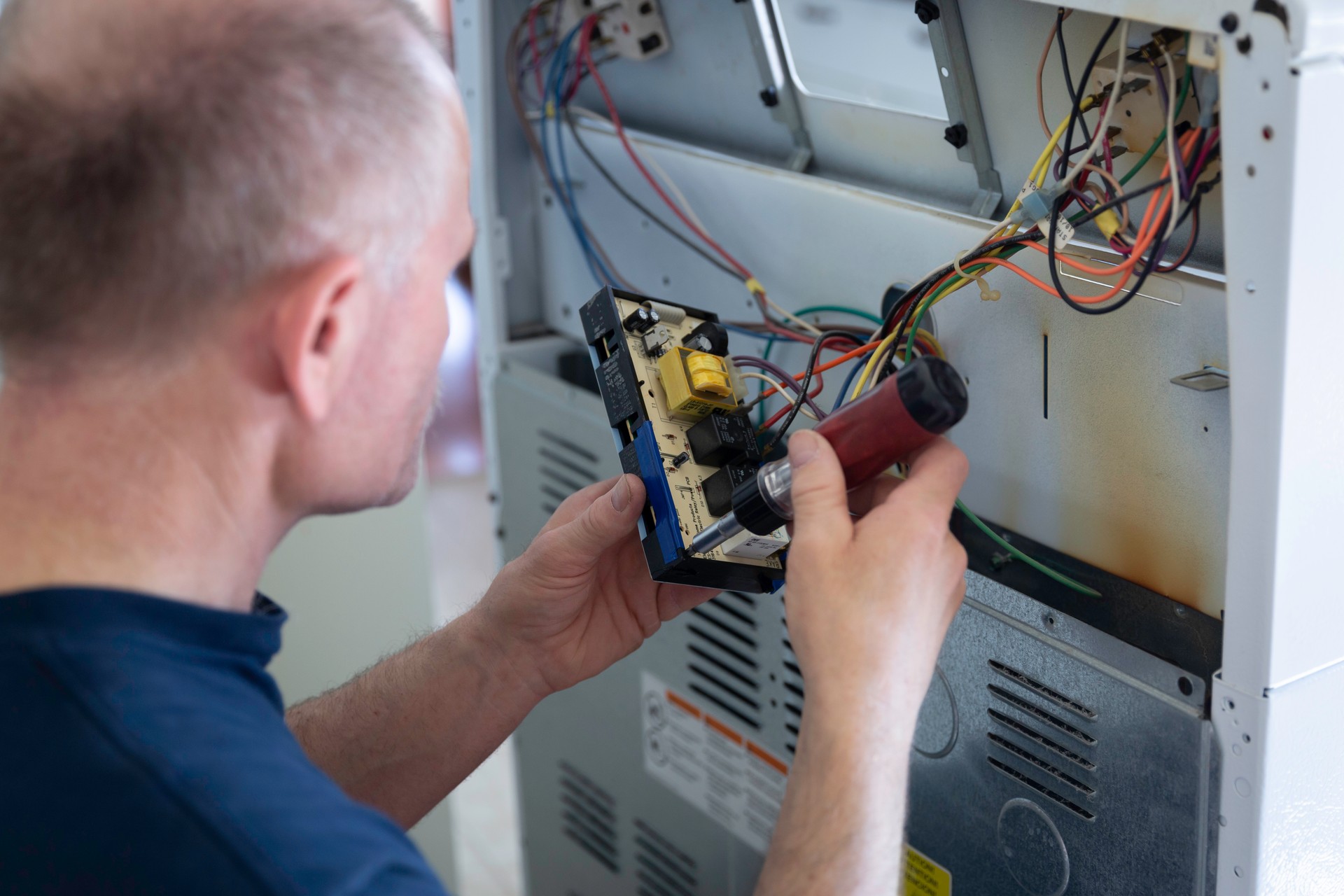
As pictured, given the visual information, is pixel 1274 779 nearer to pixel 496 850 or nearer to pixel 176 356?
pixel 176 356

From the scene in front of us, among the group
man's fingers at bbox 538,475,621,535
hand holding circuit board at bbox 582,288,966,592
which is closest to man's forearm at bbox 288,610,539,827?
man's fingers at bbox 538,475,621,535

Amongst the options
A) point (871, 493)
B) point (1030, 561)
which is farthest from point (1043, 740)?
point (871, 493)

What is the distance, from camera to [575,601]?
117cm

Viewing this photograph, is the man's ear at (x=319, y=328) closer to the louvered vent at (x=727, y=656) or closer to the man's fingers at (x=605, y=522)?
the man's fingers at (x=605, y=522)

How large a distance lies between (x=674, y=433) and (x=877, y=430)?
0.86 ft

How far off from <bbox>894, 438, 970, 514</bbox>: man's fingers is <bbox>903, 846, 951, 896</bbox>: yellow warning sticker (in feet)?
1.76

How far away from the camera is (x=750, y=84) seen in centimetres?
144

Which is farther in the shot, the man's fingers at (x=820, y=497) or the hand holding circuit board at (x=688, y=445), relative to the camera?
the hand holding circuit board at (x=688, y=445)

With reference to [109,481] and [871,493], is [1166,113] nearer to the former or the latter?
[871,493]

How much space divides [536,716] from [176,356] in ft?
4.30

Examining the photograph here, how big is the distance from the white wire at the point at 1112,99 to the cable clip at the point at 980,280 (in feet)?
0.38

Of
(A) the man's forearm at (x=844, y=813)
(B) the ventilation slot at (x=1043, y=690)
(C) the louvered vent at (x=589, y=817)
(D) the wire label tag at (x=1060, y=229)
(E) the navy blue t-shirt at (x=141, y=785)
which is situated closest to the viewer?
(E) the navy blue t-shirt at (x=141, y=785)

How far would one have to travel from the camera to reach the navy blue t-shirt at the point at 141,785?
67cm

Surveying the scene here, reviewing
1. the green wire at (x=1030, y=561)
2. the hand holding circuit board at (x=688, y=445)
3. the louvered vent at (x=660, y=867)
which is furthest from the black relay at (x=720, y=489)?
the louvered vent at (x=660, y=867)
